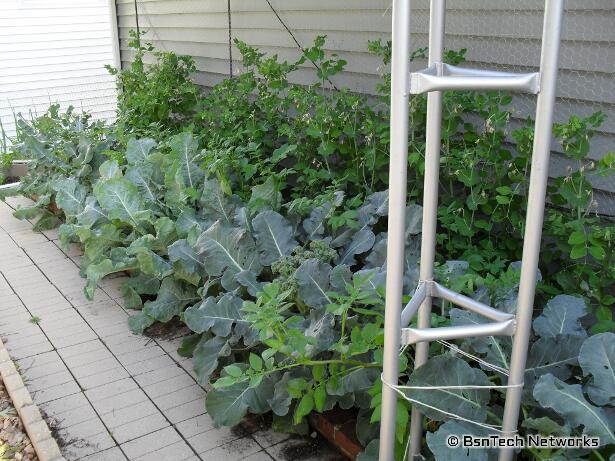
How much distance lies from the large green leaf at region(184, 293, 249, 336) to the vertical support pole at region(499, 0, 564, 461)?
1779mm

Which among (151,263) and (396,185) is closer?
(396,185)

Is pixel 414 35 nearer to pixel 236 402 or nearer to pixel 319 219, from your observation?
pixel 319 219

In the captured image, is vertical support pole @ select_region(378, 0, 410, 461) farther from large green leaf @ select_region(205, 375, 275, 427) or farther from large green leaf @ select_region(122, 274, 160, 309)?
large green leaf @ select_region(122, 274, 160, 309)

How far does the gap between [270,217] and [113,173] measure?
6.59ft

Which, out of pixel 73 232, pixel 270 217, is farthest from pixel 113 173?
pixel 270 217

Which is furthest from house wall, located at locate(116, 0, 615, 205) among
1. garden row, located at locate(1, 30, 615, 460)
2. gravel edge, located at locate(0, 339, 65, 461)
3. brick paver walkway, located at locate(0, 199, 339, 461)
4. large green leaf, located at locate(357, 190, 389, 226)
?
gravel edge, located at locate(0, 339, 65, 461)

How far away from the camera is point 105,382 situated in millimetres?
3994

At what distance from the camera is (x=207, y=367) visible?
3.71 metres

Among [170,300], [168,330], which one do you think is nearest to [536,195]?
[170,300]

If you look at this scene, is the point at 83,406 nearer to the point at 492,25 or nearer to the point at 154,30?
the point at 492,25

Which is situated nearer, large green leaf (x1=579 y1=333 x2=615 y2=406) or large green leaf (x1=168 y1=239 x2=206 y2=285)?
large green leaf (x1=579 y1=333 x2=615 y2=406)

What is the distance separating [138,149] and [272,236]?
230cm

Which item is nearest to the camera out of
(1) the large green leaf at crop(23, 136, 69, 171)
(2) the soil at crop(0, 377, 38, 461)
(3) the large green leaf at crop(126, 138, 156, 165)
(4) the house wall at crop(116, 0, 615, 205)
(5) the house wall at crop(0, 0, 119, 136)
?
(2) the soil at crop(0, 377, 38, 461)

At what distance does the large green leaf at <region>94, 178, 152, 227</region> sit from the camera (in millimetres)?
5121
